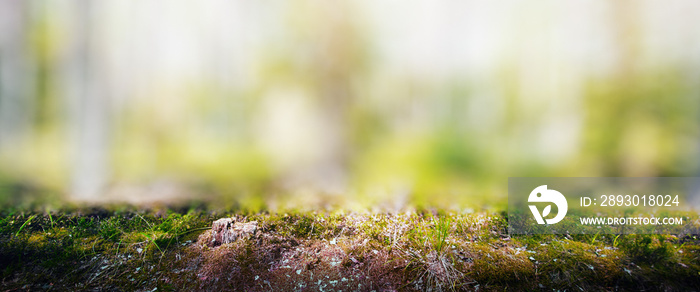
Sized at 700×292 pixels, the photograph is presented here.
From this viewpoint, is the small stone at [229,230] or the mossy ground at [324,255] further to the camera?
the small stone at [229,230]

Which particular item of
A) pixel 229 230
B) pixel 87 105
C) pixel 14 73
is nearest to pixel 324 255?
pixel 229 230

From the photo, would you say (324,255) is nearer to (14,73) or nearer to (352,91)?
(352,91)

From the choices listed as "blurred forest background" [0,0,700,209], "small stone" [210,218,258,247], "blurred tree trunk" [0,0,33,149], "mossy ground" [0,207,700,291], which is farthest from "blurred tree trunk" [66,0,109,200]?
"small stone" [210,218,258,247]

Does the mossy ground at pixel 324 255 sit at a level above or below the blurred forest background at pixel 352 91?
below

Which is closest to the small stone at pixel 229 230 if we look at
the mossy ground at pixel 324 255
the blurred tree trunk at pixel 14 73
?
the mossy ground at pixel 324 255

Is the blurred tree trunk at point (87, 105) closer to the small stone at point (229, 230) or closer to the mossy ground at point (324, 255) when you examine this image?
the mossy ground at point (324, 255)

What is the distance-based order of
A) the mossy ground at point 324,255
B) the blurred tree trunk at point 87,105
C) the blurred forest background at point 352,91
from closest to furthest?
1. the mossy ground at point 324,255
2. the blurred tree trunk at point 87,105
3. the blurred forest background at point 352,91

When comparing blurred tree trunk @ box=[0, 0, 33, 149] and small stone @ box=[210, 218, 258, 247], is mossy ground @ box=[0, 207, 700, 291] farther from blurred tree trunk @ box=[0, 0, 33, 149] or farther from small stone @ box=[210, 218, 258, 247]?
blurred tree trunk @ box=[0, 0, 33, 149]
